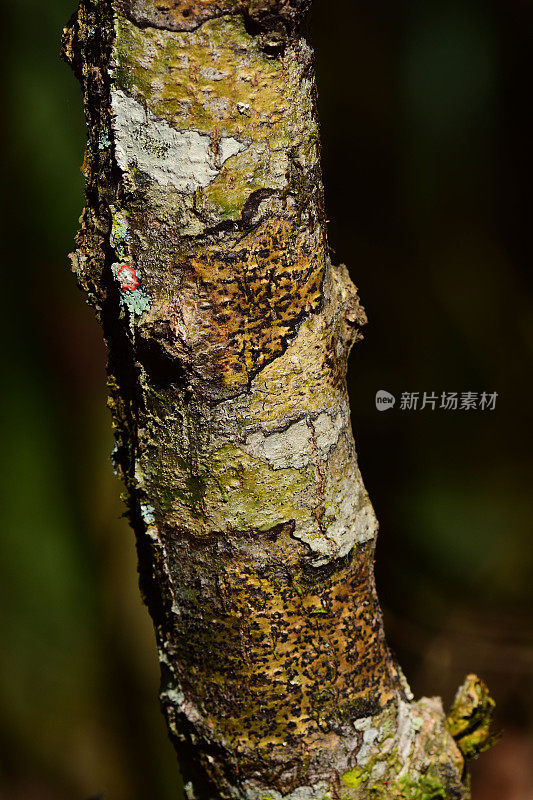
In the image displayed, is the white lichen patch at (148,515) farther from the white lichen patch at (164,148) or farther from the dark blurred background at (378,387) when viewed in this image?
the dark blurred background at (378,387)

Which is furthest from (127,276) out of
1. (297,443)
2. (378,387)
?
(378,387)

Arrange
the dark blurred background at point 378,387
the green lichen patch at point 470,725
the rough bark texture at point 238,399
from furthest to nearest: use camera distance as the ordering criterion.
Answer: the dark blurred background at point 378,387 → the green lichen patch at point 470,725 → the rough bark texture at point 238,399

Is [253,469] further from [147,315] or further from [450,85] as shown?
[450,85]

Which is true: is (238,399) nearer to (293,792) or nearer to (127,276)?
(127,276)

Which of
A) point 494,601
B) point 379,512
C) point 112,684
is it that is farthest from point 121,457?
point 112,684

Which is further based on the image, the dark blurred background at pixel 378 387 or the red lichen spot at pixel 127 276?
the dark blurred background at pixel 378 387

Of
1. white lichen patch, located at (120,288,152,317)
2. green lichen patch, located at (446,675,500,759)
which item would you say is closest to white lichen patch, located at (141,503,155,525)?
white lichen patch, located at (120,288,152,317)

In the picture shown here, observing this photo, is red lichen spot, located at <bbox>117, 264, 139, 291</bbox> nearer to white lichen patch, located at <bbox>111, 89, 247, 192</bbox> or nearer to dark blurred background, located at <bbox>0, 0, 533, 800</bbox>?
white lichen patch, located at <bbox>111, 89, 247, 192</bbox>

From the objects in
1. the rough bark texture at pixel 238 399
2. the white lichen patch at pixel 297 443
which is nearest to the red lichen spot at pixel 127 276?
the rough bark texture at pixel 238 399
